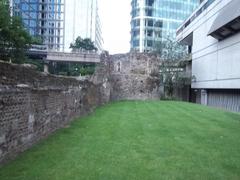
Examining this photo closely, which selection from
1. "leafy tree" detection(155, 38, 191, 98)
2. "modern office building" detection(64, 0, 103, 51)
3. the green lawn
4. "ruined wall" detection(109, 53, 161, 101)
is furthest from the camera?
"modern office building" detection(64, 0, 103, 51)

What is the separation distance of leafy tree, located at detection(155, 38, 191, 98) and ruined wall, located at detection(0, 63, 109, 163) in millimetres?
24465

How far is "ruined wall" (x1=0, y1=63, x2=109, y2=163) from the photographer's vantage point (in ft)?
17.9

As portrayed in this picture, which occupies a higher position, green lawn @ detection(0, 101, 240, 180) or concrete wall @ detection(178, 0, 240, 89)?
concrete wall @ detection(178, 0, 240, 89)

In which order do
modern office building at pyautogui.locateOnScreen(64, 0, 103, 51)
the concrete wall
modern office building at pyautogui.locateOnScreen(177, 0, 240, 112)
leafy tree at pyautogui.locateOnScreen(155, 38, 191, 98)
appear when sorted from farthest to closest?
modern office building at pyautogui.locateOnScreen(64, 0, 103, 51) < leafy tree at pyautogui.locateOnScreen(155, 38, 191, 98) < the concrete wall < modern office building at pyautogui.locateOnScreen(177, 0, 240, 112)

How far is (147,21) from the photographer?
7431 cm

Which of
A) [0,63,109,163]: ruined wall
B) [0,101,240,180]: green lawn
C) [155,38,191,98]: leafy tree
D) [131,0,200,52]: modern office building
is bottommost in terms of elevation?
[0,101,240,180]: green lawn

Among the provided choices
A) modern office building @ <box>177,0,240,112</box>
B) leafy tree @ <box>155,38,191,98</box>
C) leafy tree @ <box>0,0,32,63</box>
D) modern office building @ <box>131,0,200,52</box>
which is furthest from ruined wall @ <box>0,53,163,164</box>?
modern office building @ <box>131,0,200,52</box>

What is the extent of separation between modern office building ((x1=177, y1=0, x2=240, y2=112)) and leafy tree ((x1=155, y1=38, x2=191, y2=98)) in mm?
1428

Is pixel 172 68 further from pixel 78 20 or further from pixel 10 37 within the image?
pixel 78 20

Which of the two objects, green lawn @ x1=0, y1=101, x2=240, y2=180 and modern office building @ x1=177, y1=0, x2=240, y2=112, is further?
modern office building @ x1=177, y1=0, x2=240, y2=112

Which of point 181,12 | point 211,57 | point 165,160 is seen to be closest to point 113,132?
point 165,160

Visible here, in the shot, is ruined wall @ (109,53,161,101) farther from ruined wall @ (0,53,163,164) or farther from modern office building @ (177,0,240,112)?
ruined wall @ (0,53,163,164)

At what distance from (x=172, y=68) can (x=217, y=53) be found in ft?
27.5

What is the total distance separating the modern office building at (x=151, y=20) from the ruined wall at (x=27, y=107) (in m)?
65.3
